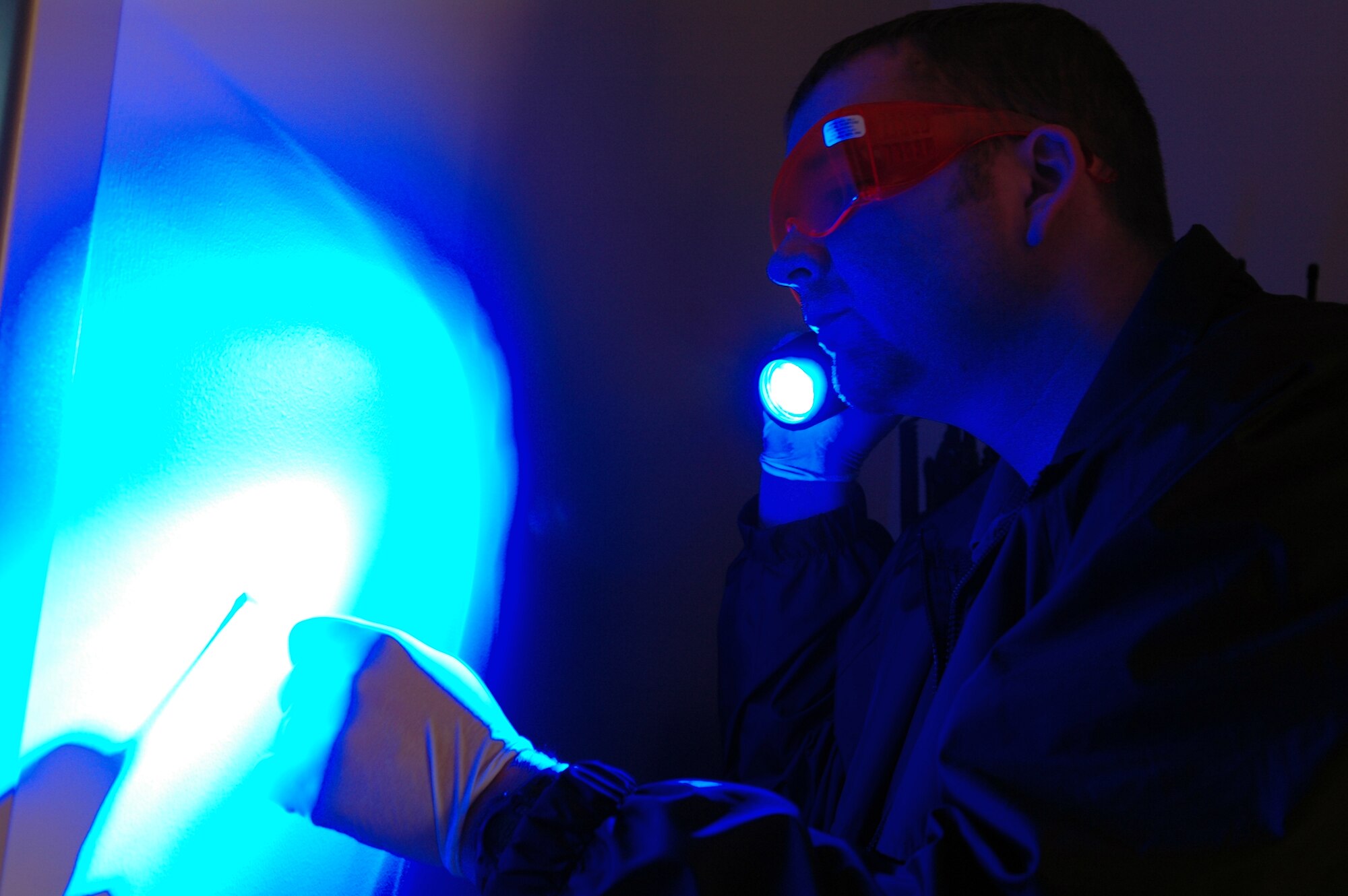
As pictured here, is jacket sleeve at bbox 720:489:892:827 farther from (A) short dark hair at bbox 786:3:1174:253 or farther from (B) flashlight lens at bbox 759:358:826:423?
(A) short dark hair at bbox 786:3:1174:253

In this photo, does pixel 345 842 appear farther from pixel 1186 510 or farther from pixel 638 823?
pixel 1186 510

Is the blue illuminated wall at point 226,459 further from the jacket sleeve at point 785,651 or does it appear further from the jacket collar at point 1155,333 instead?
the jacket collar at point 1155,333

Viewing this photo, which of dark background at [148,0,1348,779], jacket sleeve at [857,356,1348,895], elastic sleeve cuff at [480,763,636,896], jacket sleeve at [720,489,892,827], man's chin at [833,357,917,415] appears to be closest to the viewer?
jacket sleeve at [857,356,1348,895]

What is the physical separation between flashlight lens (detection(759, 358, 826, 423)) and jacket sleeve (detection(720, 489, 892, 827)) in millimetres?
179

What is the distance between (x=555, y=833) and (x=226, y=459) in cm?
50

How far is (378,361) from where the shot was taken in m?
1.13

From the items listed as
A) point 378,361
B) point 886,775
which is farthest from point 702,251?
point 886,775

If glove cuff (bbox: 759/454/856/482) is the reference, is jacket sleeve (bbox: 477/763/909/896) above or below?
below

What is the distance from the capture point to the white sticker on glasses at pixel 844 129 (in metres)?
1.18

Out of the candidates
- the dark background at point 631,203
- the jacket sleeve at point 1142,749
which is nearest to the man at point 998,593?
the jacket sleeve at point 1142,749

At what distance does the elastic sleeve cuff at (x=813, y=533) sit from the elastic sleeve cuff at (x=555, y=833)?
0.62 meters

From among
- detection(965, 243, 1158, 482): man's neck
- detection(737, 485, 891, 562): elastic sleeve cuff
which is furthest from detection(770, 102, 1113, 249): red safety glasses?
detection(737, 485, 891, 562): elastic sleeve cuff

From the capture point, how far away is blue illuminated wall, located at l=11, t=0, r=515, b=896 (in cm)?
88

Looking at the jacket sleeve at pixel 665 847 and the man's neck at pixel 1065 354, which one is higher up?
the man's neck at pixel 1065 354
